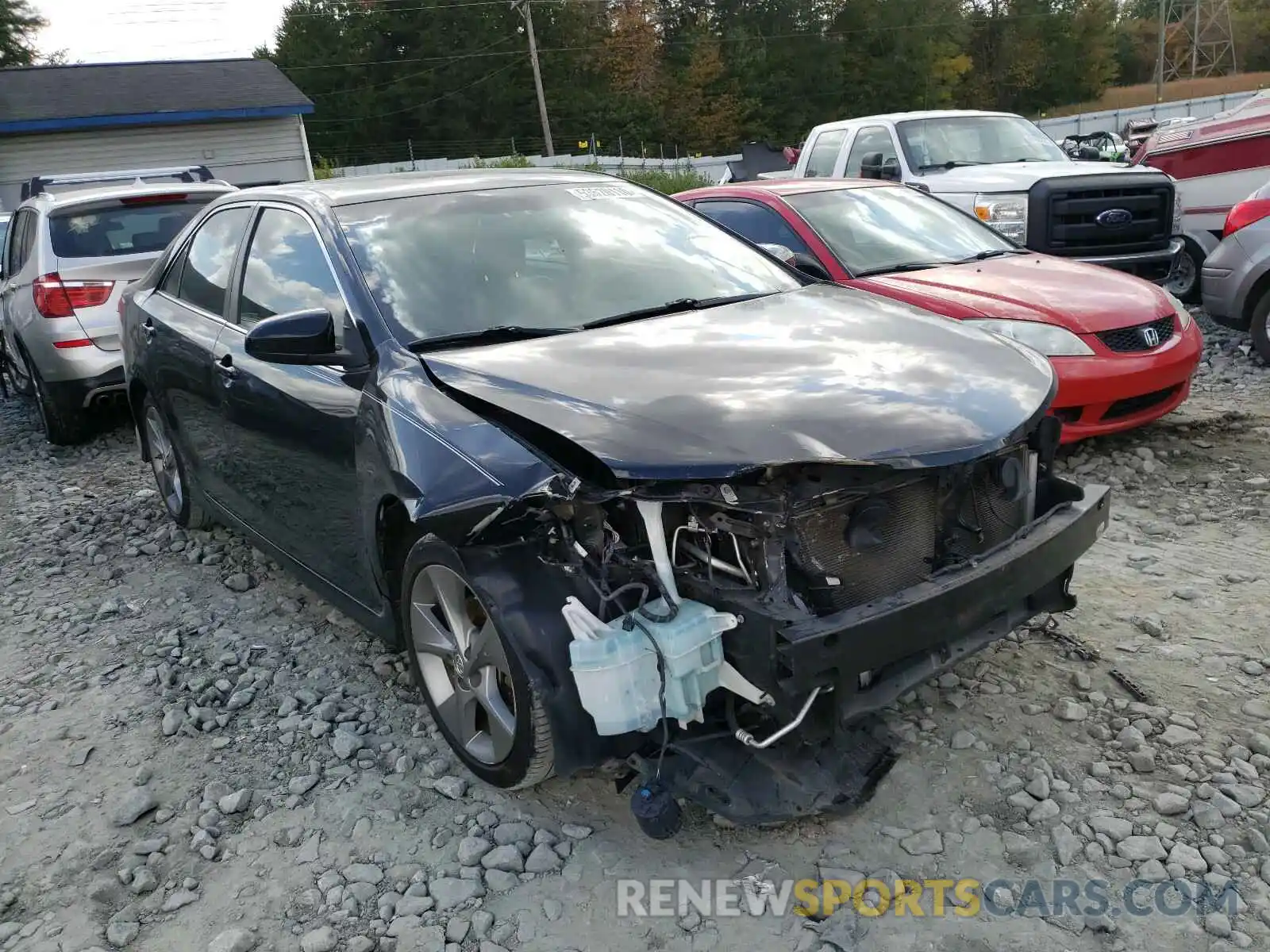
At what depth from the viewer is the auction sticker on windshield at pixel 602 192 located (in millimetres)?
3939

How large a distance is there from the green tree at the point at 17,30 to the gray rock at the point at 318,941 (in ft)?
201

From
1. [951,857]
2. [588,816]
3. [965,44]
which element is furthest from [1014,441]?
[965,44]

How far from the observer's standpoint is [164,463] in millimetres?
5375

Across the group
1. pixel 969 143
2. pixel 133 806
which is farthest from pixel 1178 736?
pixel 969 143

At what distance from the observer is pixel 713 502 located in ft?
7.88

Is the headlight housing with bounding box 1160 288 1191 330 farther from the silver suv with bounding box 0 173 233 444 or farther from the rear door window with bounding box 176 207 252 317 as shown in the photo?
the silver suv with bounding box 0 173 233 444

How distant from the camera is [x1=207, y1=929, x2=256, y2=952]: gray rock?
8.04 ft

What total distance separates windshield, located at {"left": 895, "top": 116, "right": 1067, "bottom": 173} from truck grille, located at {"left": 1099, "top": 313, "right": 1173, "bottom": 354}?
4.08 metres

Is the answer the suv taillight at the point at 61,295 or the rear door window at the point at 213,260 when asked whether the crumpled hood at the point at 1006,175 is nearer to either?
the rear door window at the point at 213,260

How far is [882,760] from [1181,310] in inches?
162

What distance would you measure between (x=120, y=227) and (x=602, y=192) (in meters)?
4.74

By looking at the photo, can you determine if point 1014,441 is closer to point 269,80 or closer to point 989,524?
point 989,524

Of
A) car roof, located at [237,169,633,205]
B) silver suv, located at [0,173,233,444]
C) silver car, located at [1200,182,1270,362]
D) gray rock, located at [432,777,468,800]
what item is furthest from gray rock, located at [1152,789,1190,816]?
silver suv, located at [0,173,233,444]

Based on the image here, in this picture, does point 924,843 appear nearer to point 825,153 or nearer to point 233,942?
point 233,942
